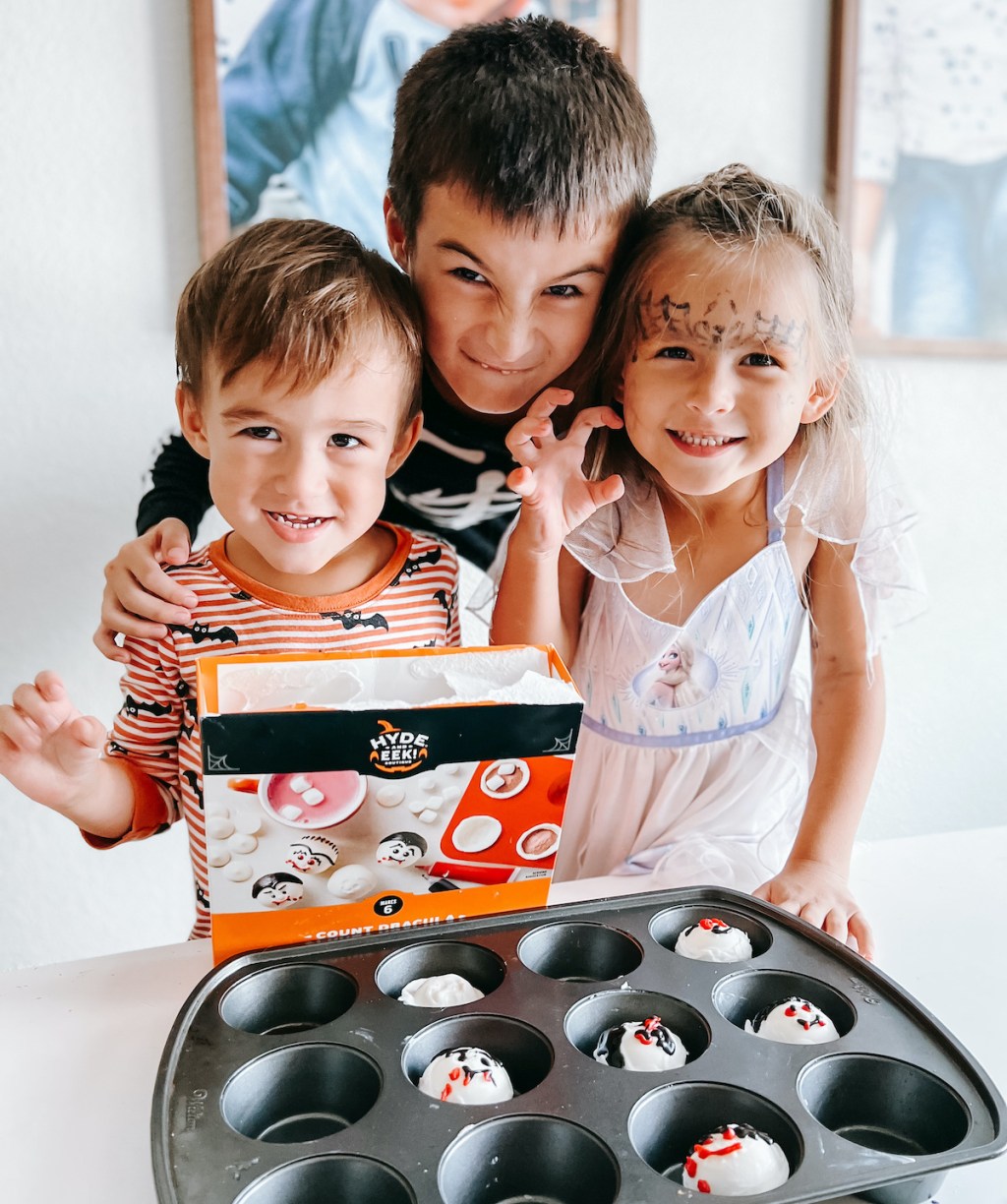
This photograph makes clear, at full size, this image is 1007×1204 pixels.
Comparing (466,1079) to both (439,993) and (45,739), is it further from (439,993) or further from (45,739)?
(45,739)

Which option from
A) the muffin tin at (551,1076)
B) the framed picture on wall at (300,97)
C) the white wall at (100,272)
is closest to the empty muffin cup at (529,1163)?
the muffin tin at (551,1076)

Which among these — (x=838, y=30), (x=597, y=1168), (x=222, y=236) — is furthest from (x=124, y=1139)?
(x=838, y=30)

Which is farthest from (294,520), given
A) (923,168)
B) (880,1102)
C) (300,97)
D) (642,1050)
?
(923,168)

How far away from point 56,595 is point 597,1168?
1.02m

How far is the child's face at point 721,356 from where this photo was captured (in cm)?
79

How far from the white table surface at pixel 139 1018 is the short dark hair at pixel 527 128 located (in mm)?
614

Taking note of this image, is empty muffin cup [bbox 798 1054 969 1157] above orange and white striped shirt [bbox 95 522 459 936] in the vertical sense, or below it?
below

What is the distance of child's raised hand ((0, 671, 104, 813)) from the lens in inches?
26.0

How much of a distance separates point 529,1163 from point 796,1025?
187mm

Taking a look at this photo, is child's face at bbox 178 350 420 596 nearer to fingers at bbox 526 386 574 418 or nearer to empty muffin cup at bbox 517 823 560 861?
fingers at bbox 526 386 574 418

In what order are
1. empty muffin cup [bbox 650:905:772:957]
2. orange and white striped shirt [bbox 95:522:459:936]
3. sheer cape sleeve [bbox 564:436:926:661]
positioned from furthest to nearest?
1. sheer cape sleeve [bbox 564:436:926:661]
2. orange and white striped shirt [bbox 95:522:459:936]
3. empty muffin cup [bbox 650:905:772:957]

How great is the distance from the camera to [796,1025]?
24.1 inches

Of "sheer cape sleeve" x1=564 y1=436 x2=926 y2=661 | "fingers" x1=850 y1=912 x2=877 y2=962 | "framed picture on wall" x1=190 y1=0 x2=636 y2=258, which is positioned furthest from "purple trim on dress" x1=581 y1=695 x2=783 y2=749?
"framed picture on wall" x1=190 y1=0 x2=636 y2=258

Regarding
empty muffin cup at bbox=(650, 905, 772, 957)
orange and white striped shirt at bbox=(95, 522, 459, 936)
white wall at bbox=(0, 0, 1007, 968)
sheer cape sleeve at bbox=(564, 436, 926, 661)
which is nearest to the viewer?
empty muffin cup at bbox=(650, 905, 772, 957)
